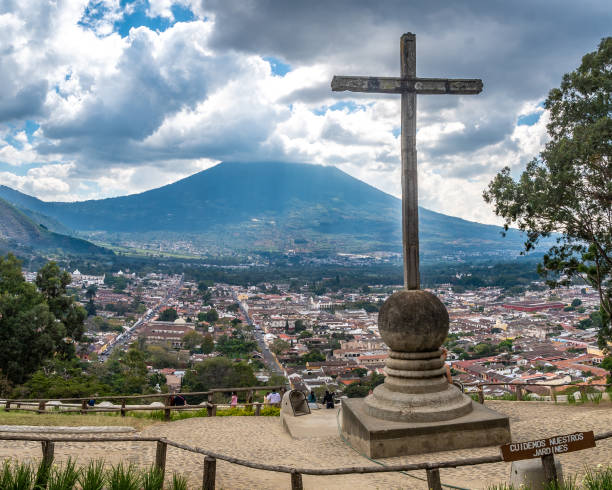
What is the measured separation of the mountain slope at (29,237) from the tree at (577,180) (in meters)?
125

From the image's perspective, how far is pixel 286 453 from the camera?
6887 millimetres

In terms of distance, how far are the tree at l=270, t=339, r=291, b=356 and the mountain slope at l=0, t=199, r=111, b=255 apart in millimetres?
92141

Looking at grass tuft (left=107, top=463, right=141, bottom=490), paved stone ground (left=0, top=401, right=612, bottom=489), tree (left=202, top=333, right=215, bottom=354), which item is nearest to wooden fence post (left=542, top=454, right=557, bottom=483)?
paved stone ground (left=0, top=401, right=612, bottom=489)

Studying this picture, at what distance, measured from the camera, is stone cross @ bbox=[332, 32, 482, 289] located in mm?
7523

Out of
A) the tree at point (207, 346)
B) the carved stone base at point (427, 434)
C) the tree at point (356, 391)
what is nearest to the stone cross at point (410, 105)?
the carved stone base at point (427, 434)

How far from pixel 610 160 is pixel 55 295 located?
20.5 metres

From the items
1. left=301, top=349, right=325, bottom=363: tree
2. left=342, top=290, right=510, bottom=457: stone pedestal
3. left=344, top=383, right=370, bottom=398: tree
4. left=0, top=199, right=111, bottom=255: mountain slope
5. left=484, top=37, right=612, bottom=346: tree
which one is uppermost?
left=0, top=199, right=111, bottom=255: mountain slope

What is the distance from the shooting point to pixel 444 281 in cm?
9950

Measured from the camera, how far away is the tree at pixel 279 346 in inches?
1770

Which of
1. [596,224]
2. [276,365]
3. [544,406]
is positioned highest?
[596,224]

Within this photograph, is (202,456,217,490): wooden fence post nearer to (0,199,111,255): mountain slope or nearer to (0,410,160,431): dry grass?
(0,410,160,431): dry grass

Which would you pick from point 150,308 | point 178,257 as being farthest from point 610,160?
point 178,257

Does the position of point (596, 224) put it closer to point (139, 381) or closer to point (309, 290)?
point (139, 381)

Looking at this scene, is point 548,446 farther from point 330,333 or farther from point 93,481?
A: point 330,333
